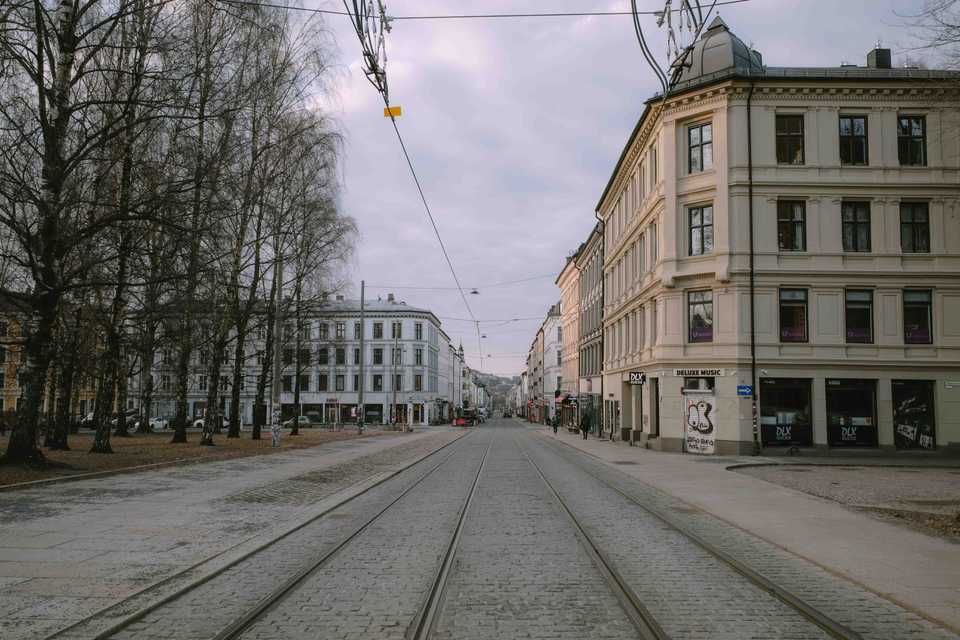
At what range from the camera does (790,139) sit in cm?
2858

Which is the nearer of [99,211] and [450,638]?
[450,638]

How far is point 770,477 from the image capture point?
19.8m

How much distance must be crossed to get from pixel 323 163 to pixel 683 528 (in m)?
24.9

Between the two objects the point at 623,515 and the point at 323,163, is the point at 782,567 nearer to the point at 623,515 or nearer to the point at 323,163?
the point at 623,515

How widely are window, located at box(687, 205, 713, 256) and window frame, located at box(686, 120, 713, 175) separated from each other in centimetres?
161

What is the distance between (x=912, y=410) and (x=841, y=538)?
20927mm

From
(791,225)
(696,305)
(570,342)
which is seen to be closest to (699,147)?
(791,225)

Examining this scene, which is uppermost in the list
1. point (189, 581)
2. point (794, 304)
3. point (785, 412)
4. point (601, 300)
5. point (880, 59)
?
point (880, 59)

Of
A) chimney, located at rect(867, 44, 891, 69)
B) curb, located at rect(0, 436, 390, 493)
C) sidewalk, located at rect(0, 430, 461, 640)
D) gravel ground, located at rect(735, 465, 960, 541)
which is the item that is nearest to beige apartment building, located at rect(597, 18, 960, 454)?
chimney, located at rect(867, 44, 891, 69)

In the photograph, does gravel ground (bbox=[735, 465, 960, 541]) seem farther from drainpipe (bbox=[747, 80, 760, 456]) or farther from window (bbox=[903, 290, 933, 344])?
window (bbox=[903, 290, 933, 344])

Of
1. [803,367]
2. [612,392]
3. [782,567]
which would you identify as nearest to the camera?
[782,567]

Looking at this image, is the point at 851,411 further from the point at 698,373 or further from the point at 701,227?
the point at 701,227

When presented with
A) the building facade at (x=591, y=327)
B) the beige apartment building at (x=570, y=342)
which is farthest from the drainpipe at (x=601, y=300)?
the beige apartment building at (x=570, y=342)

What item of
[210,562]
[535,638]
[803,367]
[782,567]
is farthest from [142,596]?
[803,367]
